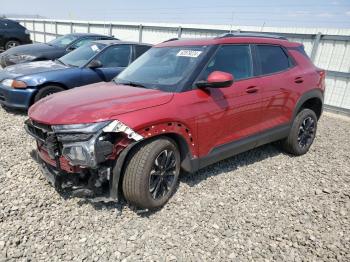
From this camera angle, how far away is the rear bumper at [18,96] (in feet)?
19.3

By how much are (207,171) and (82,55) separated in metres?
4.30

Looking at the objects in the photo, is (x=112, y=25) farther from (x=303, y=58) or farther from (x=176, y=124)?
(x=176, y=124)

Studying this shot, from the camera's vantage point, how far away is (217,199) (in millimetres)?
3695

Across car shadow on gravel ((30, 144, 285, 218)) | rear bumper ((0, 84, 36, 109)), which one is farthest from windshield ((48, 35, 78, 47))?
car shadow on gravel ((30, 144, 285, 218))

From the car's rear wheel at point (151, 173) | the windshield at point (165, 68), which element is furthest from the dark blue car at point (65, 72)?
the car's rear wheel at point (151, 173)

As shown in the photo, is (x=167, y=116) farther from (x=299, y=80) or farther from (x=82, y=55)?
→ (x=82, y=55)

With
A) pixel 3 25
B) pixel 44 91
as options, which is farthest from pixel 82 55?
pixel 3 25

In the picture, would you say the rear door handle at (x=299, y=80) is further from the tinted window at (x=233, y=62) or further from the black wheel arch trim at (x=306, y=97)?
the tinted window at (x=233, y=62)

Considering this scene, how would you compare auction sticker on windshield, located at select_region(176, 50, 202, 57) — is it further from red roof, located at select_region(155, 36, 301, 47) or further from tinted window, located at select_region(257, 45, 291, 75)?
tinted window, located at select_region(257, 45, 291, 75)

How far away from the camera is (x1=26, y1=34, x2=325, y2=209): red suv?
9.77ft

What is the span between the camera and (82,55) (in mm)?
7070

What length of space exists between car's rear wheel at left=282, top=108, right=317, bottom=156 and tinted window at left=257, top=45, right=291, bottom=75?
2.80 ft

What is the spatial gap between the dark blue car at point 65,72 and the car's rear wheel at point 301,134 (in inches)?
148

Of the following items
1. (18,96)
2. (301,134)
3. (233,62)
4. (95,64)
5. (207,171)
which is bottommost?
(207,171)
